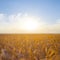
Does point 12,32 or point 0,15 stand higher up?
point 0,15

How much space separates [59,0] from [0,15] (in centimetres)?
86

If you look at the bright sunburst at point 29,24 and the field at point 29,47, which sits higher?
the bright sunburst at point 29,24

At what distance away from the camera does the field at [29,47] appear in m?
2.52

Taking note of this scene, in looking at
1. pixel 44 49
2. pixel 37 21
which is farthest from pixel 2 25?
pixel 44 49

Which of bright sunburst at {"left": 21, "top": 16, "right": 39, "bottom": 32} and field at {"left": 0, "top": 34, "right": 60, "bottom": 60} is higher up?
bright sunburst at {"left": 21, "top": 16, "right": 39, "bottom": 32}

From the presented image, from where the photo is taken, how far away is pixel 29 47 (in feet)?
8.45

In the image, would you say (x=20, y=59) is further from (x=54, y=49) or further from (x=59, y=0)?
(x=59, y=0)

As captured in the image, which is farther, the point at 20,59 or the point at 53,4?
the point at 53,4

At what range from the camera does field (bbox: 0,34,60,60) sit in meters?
2.52

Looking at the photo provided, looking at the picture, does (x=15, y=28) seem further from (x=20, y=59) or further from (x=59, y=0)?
(x=59, y=0)

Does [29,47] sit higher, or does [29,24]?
[29,24]

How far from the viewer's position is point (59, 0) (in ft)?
8.79

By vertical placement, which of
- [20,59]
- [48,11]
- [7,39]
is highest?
[48,11]

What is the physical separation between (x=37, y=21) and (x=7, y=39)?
49cm
